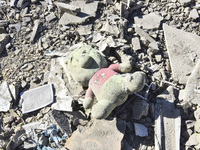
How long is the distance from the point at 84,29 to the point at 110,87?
1742 mm

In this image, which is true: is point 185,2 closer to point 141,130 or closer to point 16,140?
point 141,130

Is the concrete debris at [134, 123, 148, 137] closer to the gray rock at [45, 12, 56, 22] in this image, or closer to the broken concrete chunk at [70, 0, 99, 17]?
the broken concrete chunk at [70, 0, 99, 17]

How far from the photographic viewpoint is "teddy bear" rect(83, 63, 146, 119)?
7.75 ft

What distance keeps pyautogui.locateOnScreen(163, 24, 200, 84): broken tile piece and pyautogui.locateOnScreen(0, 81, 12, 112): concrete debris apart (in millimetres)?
2870

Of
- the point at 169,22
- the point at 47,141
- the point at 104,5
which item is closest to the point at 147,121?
the point at 47,141

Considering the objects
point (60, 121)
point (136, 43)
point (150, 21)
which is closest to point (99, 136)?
point (60, 121)

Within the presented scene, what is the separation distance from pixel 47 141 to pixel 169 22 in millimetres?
3120

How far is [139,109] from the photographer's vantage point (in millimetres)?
2902

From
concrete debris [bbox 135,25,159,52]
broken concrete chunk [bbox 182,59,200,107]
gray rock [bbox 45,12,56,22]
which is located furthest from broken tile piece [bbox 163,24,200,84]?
gray rock [bbox 45,12,56,22]

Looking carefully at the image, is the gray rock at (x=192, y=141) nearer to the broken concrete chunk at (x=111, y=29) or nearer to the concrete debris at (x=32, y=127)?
the broken concrete chunk at (x=111, y=29)

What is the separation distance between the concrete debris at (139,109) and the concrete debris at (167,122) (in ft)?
0.69

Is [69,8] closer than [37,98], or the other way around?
[37,98]

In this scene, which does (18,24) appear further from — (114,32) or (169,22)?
(169,22)

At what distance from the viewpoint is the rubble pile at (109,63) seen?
113 inches
